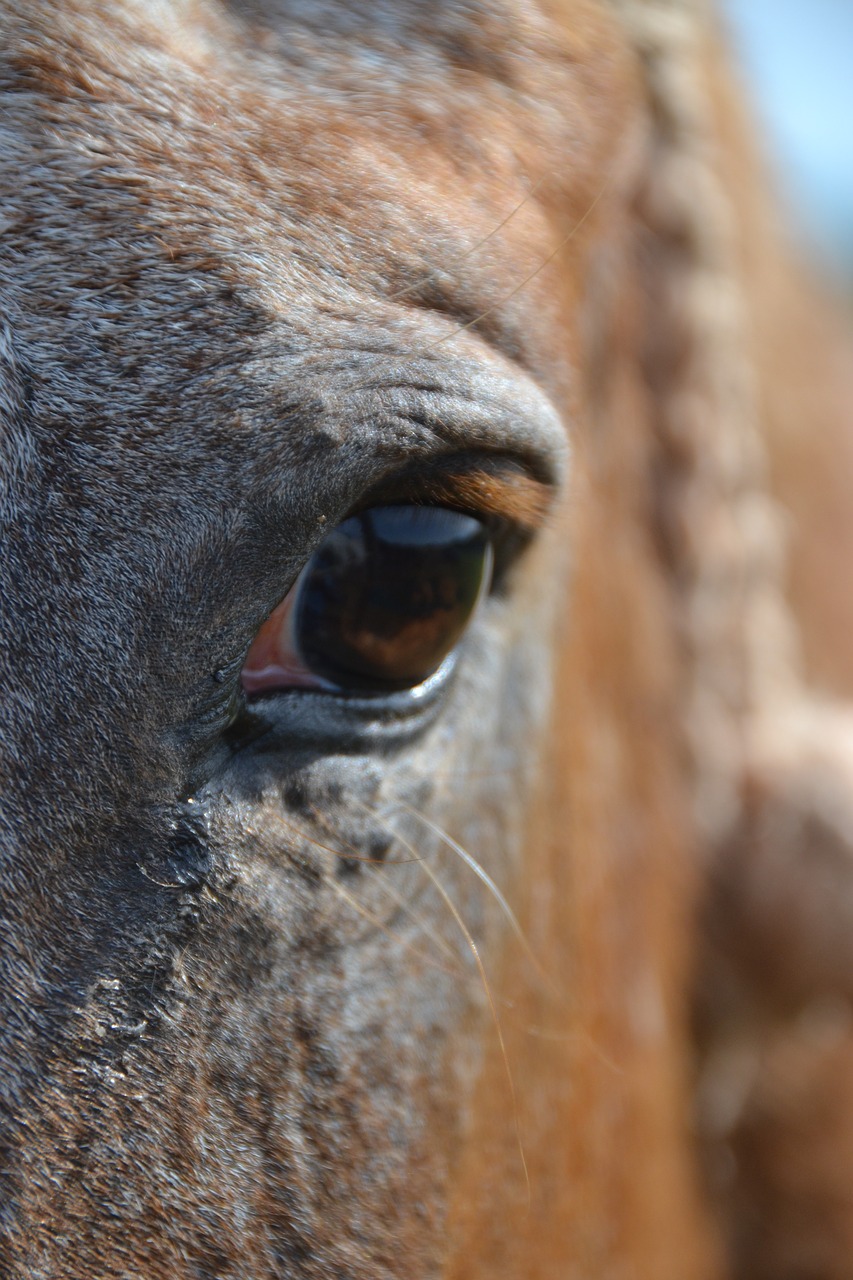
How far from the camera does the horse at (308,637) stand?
3.08 feet

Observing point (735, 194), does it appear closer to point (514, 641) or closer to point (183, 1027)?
point (514, 641)

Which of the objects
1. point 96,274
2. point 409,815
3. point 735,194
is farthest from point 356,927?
point 735,194

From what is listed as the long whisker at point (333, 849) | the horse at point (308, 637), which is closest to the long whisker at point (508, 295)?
the horse at point (308, 637)

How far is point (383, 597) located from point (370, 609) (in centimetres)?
2

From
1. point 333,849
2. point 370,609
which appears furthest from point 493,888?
point 370,609

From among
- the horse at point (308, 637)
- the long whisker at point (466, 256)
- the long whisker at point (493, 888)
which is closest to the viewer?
the horse at point (308, 637)

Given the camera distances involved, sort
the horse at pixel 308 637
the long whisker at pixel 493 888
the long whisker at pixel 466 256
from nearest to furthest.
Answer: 1. the horse at pixel 308 637
2. the long whisker at pixel 466 256
3. the long whisker at pixel 493 888

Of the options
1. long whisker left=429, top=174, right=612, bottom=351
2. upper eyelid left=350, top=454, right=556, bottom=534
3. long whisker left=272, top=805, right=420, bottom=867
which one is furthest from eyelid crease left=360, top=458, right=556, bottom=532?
long whisker left=272, top=805, right=420, bottom=867

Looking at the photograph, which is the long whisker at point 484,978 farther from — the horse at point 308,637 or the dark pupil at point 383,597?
the dark pupil at point 383,597

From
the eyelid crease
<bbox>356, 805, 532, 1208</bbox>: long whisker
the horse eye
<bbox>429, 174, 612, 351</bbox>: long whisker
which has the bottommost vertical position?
<bbox>356, 805, 532, 1208</bbox>: long whisker

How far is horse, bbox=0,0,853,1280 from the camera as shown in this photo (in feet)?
3.08

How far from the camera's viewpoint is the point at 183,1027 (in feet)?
3.19

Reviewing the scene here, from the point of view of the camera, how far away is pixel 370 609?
1.13 m

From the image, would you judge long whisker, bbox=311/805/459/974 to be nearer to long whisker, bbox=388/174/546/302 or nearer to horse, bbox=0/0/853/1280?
horse, bbox=0/0/853/1280
